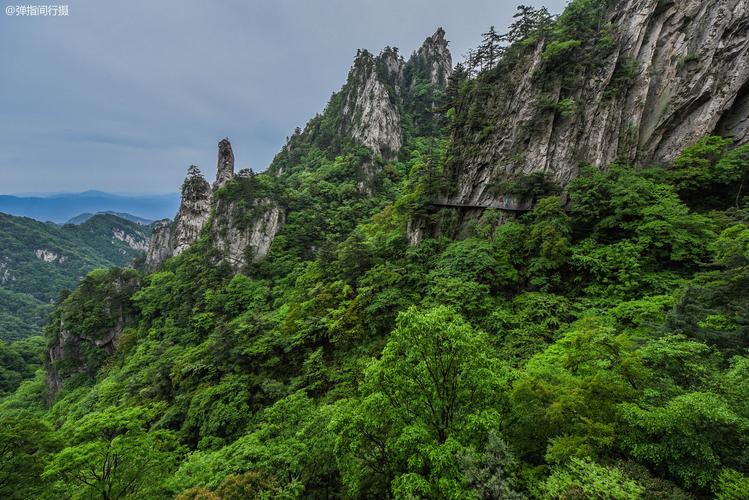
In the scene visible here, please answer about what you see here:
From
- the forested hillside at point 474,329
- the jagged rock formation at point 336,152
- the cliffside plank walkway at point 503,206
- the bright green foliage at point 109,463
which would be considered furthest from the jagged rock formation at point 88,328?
the cliffside plank walkway at point 503,206

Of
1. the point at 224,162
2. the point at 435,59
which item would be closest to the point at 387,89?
the point at 435,59

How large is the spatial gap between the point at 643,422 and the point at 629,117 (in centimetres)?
2865

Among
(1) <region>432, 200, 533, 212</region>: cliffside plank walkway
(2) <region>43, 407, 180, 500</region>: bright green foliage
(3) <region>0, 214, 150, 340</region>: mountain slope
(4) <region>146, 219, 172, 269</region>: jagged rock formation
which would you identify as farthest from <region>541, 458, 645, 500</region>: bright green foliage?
(3) <region>0, 214, 150, 340</region>: mountain slope

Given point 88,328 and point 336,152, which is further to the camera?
point 336,152

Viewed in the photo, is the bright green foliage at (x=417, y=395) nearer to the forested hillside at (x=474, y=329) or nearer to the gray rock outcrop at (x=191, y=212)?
the forested hillside at (x=474, y=329)

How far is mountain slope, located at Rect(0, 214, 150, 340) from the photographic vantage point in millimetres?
101188

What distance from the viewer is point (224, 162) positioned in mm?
68625

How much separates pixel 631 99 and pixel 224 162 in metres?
71.0

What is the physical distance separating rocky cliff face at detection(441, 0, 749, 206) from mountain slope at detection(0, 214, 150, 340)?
132535mm

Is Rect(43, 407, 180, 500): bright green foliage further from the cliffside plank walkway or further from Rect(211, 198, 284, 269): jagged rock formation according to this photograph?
Rect(211, 198, 284, 269): jagged rock formation

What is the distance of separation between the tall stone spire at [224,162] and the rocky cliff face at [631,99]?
57.5 m

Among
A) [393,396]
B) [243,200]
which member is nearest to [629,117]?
[393,396]

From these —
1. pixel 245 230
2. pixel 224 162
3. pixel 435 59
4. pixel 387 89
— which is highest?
pixel 435 59

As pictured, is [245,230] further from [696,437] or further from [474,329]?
[696,437]
